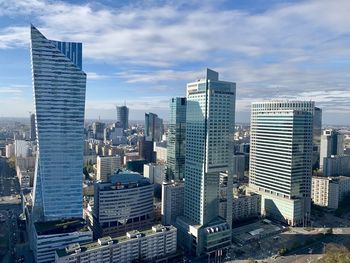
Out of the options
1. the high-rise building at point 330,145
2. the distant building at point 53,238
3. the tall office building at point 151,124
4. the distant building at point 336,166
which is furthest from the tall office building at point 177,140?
the tall office building at point 151,124

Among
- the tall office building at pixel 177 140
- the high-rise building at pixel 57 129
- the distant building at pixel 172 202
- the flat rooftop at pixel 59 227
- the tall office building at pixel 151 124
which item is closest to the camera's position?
the flat rooftop at pixel 59 227

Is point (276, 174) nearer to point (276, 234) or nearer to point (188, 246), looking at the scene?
point (276, 234)

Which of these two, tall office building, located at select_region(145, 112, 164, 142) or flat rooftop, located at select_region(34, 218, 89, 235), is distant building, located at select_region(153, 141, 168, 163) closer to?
tall office building, located at select_region(145, 112, 164, 142)

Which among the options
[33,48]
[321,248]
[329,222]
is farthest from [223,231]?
[33,48]

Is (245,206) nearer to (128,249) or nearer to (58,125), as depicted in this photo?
(128,249)

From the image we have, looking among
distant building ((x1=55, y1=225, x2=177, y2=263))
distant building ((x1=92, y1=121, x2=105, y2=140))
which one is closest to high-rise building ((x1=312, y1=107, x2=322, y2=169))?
distant building ((x1=55, y1=225, x2=177, y2=263))

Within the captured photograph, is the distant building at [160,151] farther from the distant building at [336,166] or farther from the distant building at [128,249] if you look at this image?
the distant building at [128,249]
